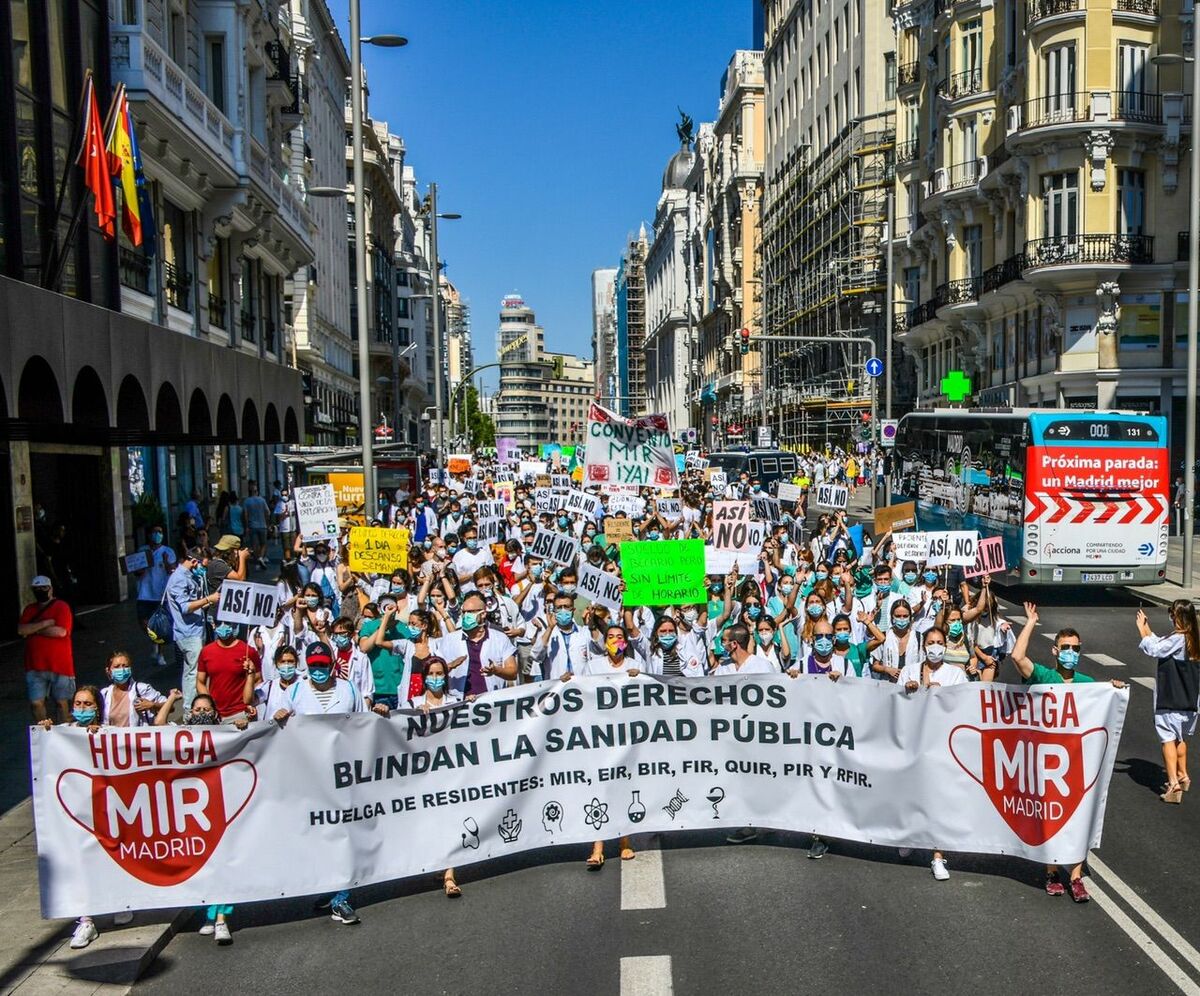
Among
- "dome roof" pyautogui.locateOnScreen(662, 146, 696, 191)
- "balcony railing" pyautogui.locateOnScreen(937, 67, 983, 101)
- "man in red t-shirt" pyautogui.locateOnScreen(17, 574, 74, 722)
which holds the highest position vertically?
"dome roof" pyautogui.locateOnScreen(662, 146, 696, 191)

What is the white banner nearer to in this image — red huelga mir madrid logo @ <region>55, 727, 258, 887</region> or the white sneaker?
red huelga mir madrid logo @ <region>55, 727, 258, 887</region>

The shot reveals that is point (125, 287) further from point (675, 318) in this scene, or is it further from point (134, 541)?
point (675, 318)

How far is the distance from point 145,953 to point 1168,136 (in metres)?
36.5

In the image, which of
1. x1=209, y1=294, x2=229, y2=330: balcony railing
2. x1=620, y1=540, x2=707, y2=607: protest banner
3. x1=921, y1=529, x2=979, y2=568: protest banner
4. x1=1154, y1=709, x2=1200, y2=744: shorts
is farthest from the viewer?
x1=209, y1=294, x2=229, y2=330: balcony railing

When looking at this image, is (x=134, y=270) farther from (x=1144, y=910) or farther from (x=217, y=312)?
(x=1144, y=910)

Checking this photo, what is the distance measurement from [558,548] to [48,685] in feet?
19.4

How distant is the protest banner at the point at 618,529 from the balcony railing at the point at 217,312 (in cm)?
1513

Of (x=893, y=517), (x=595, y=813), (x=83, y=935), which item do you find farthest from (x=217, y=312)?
(x=83, y=935)

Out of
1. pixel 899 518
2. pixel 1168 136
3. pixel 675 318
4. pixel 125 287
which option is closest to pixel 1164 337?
pixel 1168 136

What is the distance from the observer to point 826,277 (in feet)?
228

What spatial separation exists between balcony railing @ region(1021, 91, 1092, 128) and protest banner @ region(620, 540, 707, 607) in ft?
95.1

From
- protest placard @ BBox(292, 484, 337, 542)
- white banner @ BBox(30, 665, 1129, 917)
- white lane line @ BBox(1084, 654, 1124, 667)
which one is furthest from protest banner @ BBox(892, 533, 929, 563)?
protest placard @ BBox(292, 484, 337, 542)

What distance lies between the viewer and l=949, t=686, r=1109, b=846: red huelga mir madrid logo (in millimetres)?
7840

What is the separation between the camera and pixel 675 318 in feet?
427
